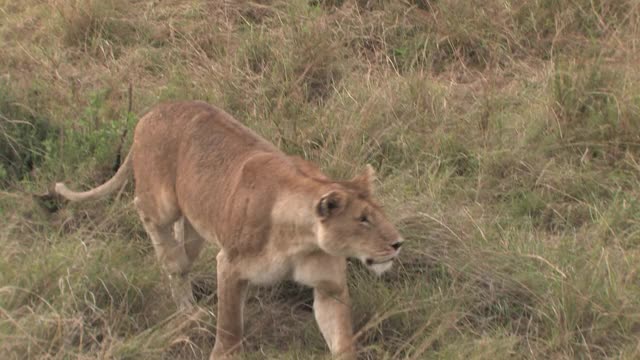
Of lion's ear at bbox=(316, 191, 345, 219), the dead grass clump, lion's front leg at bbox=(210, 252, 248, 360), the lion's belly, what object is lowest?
the dead grass clump

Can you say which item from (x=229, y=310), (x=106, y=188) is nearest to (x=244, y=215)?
(x=229, y=310)

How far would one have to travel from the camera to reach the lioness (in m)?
4.50

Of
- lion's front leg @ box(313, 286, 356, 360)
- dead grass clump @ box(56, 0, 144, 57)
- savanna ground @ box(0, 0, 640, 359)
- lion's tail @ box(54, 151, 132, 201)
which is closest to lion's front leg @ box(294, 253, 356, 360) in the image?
lion's front leg @ box(313, 286, 356, 360)

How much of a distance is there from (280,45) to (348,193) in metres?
3.39

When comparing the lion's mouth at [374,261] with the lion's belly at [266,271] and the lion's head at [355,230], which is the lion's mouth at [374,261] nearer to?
the lion's head at [355,230]

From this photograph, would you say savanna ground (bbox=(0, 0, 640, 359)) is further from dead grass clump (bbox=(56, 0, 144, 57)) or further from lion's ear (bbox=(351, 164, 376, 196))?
lion's ear (bbox=(351, 164, 376, 196))

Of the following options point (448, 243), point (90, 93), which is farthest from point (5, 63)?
point (448, 243)

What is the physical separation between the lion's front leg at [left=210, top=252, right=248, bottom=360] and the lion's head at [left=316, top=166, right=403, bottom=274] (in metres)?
0.44

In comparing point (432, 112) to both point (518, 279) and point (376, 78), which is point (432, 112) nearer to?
point (376, 78)

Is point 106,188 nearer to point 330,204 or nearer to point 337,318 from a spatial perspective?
point 337,318

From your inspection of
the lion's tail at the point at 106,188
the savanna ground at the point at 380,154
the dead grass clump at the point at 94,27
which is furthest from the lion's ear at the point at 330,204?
the dead grass clump at the point at 94,27

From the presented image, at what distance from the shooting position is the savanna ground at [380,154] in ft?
16.0

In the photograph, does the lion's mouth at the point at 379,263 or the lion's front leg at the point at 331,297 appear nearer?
the lion's mouth at the point at 379,263

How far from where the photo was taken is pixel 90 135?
21.6 feet
